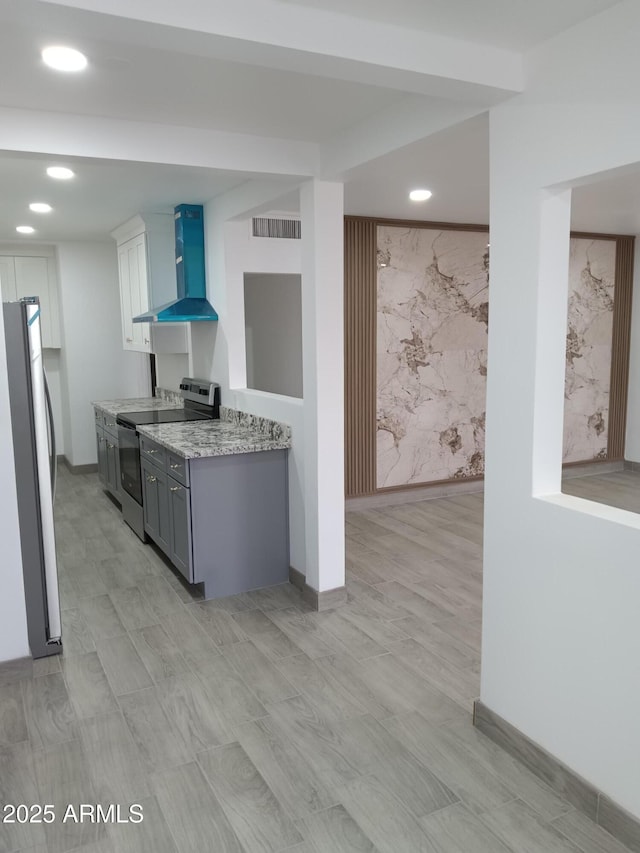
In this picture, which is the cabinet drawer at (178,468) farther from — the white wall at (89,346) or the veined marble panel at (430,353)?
→ the white wall at (89,346)

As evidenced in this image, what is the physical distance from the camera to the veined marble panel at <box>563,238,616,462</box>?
265 inches

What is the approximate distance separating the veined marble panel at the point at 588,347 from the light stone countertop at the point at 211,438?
146 inches

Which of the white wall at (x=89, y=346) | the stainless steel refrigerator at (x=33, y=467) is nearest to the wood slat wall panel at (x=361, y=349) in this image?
the white wall at (x=89, y=346)

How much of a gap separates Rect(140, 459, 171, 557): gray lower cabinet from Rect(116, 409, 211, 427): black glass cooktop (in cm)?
35

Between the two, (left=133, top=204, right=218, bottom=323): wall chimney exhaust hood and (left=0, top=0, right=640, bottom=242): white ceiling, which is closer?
(left=0, top=0, right=640, bottom=242): white ceiling

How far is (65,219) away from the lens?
5.55 metres

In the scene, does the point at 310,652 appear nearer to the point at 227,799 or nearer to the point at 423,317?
the point at 227,799

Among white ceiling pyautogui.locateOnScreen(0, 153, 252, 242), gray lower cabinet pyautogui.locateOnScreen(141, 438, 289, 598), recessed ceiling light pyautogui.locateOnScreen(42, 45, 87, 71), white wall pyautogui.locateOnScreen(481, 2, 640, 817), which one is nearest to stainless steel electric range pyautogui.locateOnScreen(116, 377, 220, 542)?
gray lower cabinet pyautogui.locateOnScreen(141, 438, 289, 598)

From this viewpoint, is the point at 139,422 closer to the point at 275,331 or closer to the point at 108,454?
the point at 108,454

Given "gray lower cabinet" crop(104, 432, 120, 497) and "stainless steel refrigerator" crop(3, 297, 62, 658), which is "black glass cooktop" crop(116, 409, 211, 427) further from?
"stainless steel refrigerator" crop(3, 297, 62, 658)

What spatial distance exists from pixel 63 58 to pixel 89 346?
16.7ft

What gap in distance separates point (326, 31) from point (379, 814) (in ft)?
8.05

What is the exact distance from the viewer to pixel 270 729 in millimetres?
2742

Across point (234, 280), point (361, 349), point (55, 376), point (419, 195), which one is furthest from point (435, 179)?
point (55, 376)
